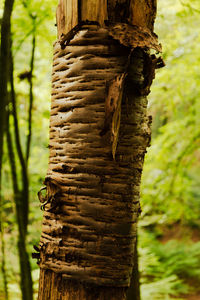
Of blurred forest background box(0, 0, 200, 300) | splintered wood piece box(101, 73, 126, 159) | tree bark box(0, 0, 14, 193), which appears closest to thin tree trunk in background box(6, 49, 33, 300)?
blurred forest background box(0, 0, 200, 300)

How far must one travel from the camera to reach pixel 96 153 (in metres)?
1.03

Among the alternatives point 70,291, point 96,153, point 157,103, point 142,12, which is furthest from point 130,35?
point 157,103

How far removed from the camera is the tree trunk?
3.34ft

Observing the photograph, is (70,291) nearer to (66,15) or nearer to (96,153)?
(96,153)

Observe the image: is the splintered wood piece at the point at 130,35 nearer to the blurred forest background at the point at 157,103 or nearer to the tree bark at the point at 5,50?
the tree bark at the point at 5,50

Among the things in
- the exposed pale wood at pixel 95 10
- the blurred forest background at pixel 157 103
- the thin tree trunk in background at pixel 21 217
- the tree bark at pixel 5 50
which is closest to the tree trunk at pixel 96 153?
the exposed pale wood at pixel 95 10

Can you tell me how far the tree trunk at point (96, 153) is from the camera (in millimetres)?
1018

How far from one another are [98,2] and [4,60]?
103cm

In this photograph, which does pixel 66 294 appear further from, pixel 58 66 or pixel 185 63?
pixel 185 63

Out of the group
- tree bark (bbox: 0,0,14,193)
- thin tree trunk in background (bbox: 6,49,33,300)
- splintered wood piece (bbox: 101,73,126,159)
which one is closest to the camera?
splintered wood piece (bbox: 101,73,126,159)

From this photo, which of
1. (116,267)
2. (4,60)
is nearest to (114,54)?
(116,267)

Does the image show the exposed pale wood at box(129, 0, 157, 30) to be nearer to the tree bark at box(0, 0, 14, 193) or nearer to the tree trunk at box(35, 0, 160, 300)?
the tree trunk at box(35, 0, 160, 300)

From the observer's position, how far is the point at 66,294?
1.03 metres

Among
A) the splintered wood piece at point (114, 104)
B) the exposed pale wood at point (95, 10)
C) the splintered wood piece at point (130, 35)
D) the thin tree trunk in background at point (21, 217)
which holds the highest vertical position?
the exposed pale wood at point (95, 10)
